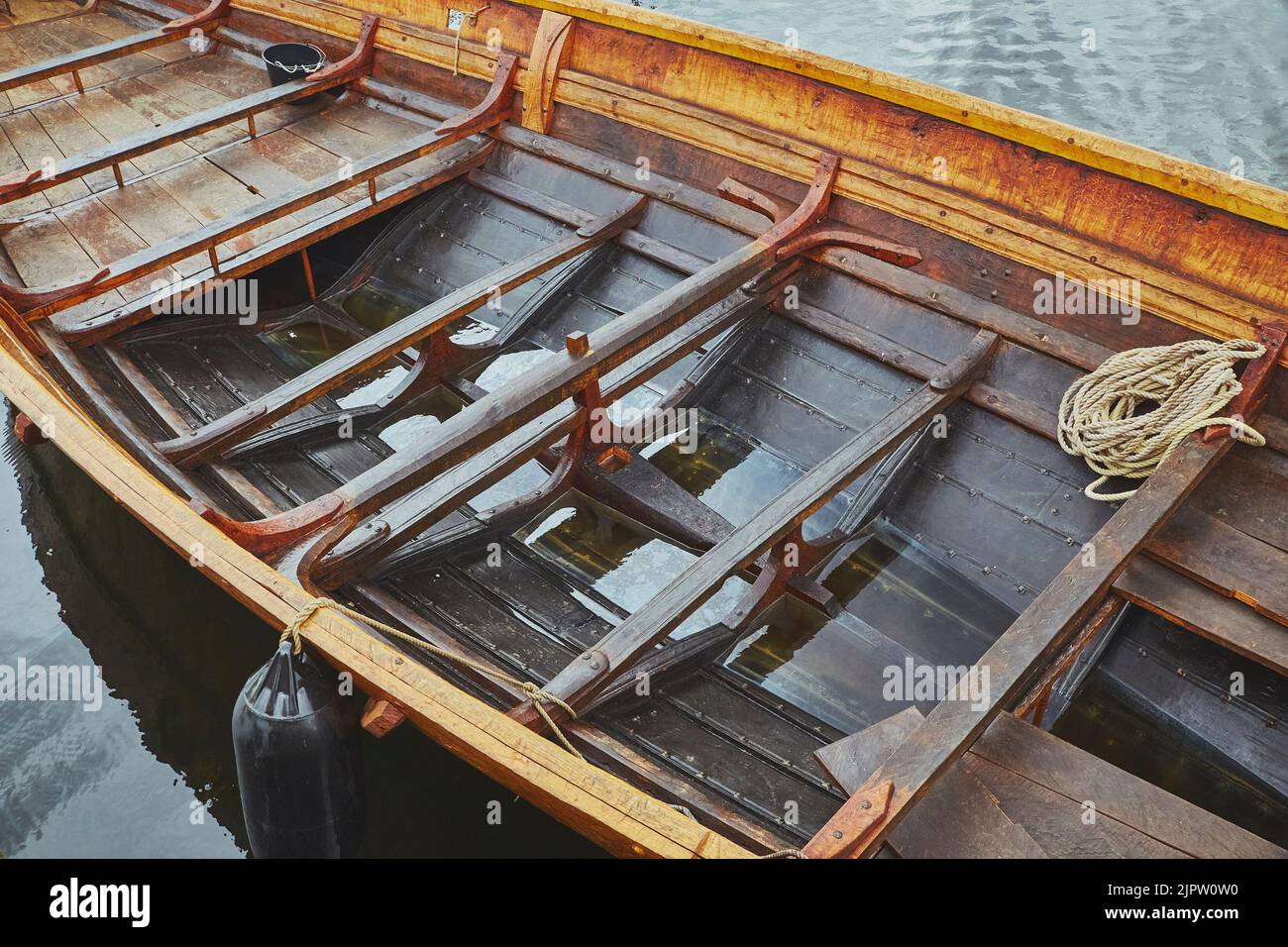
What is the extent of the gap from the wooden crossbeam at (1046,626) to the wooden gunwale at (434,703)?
1.30ft

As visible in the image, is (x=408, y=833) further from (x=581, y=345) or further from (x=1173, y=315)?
(x=1173, y=315)

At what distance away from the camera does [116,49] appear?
220 inches

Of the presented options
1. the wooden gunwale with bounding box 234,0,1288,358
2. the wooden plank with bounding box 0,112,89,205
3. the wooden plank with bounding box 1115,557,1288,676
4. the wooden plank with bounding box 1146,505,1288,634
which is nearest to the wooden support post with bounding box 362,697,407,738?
the wooden plank with bounding box 1115,557,1288,676

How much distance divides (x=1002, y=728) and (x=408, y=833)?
1996 mm

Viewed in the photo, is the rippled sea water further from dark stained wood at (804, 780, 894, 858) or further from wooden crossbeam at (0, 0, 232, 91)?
dark stained wood at (804, 780, 894, 858)

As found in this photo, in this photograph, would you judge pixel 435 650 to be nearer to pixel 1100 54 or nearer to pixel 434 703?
pixel 434 703

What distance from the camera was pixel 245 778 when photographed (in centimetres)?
261

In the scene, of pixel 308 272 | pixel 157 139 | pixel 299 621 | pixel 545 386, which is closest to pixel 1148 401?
pixel 545 386

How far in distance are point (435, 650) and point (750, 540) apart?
3.35 ft

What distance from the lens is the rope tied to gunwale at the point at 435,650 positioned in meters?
2.49

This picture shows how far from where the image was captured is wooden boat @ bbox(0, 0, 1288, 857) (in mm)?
2648

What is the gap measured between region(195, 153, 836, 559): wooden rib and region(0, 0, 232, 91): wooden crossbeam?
3689 mm

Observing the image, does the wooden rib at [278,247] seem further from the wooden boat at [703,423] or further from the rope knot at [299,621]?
the rope knot at [299,621]
